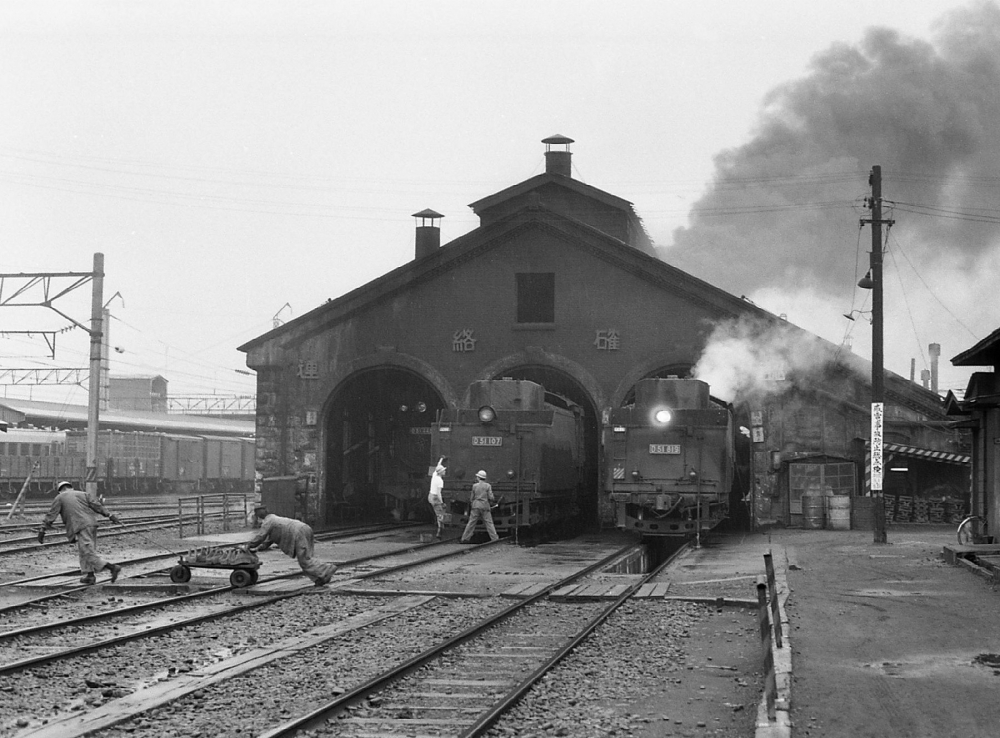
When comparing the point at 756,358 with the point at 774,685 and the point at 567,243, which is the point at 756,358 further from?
the point at 774,685

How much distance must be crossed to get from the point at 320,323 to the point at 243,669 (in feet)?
76.7

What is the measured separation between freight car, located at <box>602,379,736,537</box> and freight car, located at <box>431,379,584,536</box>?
1.89 meters

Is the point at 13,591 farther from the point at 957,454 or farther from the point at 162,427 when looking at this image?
the point at 162,427

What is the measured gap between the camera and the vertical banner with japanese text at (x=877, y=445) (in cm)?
2467

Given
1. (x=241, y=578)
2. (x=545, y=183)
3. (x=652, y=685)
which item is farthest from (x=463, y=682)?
(x=545, y=183)

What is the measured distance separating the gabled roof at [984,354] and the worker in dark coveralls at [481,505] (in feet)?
30.1

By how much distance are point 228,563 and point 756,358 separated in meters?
17.6

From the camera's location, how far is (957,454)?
31234 millimetres

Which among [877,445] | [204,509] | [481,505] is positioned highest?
[877,445]

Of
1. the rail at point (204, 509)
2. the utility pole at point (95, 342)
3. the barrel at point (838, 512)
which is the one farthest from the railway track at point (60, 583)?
the barrel at point (838, 512)

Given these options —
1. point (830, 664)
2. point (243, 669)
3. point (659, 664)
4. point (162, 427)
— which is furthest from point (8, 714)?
point (162, 427)

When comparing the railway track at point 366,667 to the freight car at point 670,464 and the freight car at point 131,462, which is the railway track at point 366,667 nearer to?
the freight car at point 670,464

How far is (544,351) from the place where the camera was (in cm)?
3259

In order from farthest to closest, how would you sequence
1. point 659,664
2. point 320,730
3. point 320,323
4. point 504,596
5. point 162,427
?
point 162,427
point 320,323
point 504,596
point 659,664
point 320,730
